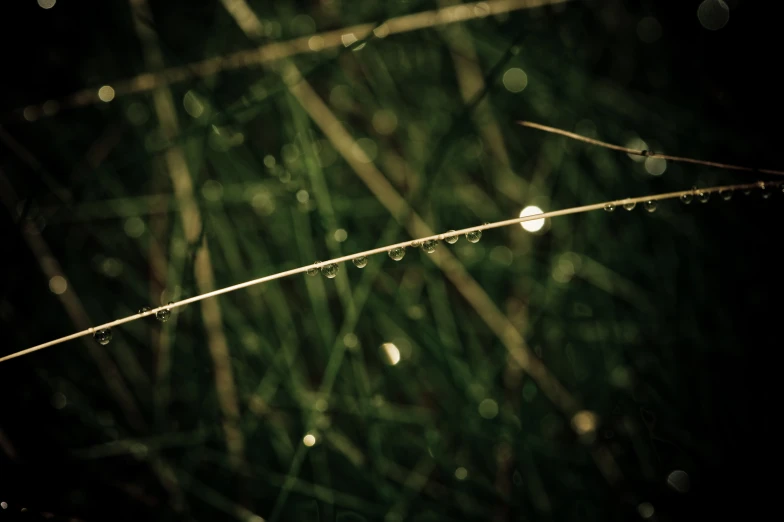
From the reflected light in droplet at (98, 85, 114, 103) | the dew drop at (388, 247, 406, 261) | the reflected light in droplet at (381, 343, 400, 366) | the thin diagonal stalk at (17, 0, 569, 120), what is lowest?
the dew drop at (388, 247, 406, 261)

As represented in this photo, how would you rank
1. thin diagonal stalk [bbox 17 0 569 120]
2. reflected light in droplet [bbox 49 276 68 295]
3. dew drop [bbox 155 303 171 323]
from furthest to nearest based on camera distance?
reflected light in droplet [bbox 49 276 68 295], thin diagonal stalk [bbox 17 0 569 120], dew drop [bbox 155 303 171 323]

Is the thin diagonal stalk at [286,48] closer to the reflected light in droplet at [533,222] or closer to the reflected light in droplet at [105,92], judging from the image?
the reflected light in droplet at [105,92]

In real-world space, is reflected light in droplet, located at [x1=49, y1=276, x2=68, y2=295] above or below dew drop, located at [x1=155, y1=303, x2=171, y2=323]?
above

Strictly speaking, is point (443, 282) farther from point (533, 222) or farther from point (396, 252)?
point (396, 252)

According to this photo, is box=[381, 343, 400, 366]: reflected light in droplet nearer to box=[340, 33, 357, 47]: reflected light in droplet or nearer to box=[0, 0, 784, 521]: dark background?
box=[0, 0, 784, 521]: dark background

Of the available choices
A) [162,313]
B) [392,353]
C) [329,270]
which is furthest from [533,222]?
[162,313]

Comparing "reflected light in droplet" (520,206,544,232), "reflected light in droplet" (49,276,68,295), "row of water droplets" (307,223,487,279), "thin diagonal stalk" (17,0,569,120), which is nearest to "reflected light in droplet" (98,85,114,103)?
"thin diagonal stalk" (17,0,569,120)

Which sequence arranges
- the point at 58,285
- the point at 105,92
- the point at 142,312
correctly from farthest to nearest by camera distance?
the point at 58,285 < the point at 105,92 < the point at 142,312
